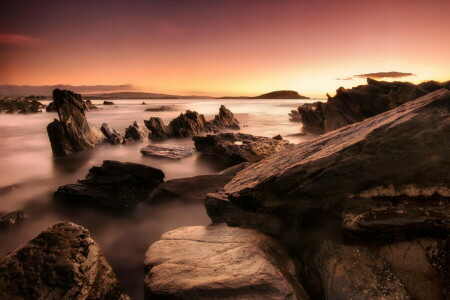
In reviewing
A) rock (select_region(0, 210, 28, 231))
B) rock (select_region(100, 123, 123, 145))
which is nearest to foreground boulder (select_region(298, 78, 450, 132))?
rock (select_region(0, 210, 28, 231))

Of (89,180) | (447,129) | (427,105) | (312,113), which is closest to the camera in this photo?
(447,129)

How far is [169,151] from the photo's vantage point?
16984 millimetres

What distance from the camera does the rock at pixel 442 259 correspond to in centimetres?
349

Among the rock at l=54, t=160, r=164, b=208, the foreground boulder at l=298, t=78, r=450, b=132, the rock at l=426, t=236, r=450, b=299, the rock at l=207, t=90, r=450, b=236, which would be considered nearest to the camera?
the rock at l=426, t=236, r=450, b=299

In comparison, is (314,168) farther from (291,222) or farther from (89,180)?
(89,180)

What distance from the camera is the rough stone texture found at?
3703mm

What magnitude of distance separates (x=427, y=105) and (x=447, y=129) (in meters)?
0.69

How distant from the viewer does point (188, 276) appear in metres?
4.18

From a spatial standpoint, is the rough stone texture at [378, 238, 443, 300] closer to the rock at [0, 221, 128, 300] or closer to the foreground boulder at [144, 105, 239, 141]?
the rock at [0, 221, 128, 300]

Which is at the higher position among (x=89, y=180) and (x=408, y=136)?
(x=408, y=136)

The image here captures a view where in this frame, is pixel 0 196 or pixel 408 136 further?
pixel 0 196

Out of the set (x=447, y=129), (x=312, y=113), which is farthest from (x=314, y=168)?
(x=312, y=113)

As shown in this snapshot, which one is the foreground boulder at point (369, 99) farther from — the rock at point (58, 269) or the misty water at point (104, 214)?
the rock at point (58, 269)

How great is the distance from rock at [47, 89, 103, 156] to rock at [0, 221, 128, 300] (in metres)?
14.6
